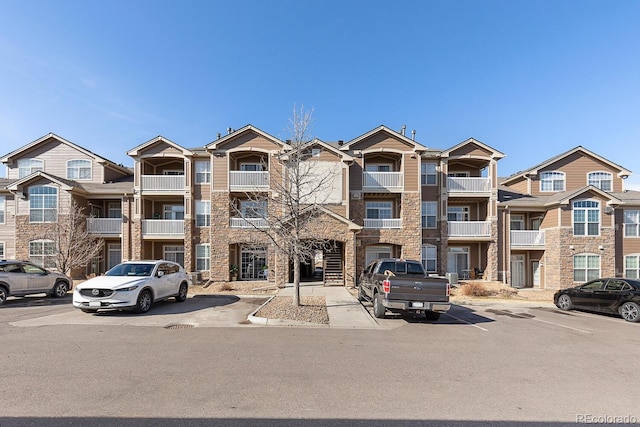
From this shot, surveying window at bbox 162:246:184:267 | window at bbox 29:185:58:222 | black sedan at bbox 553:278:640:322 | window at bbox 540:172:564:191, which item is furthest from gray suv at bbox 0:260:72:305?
window at bbox 540:172:564:191

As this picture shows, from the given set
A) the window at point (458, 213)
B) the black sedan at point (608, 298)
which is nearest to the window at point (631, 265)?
the window at point (458, 213)

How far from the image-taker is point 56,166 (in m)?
22.2

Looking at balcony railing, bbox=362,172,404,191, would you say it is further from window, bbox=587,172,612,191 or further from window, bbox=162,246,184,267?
window, bbox=587,172,612,191

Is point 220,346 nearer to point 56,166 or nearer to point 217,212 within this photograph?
point 217,212

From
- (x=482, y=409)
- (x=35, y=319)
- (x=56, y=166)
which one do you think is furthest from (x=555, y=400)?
(x=56, y=166)

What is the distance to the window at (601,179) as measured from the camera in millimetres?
23406

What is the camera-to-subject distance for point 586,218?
2066 centimetres

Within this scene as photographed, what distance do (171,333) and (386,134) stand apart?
1783 centimetres

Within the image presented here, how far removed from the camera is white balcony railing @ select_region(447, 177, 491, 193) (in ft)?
70.7

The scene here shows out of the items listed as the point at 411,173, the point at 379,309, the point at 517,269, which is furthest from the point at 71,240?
the point at 517,269

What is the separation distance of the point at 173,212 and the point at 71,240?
20.5ft

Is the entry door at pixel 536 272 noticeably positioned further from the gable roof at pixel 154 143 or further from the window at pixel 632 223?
the gable roof at pixel 154 143

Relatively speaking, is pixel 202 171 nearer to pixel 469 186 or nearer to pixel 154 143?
pixel 154 143

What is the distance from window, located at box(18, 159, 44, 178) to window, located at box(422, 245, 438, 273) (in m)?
28.1
